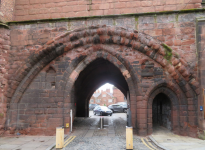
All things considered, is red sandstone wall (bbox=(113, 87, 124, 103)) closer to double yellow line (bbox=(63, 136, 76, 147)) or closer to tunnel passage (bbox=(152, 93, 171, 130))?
tunnel passage (bbox=(152, 93, 171, 130))

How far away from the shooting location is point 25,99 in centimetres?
860

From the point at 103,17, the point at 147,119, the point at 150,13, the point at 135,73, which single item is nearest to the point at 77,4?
the point at 103,17

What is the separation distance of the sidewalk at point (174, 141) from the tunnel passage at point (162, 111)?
70 cm

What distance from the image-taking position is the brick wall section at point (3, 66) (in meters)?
8.22

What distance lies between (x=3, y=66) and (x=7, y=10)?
292cm

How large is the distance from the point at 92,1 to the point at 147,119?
6323 millimetres

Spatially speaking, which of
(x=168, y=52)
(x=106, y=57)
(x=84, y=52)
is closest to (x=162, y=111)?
(x=168, y=52)

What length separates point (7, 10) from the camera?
904cm

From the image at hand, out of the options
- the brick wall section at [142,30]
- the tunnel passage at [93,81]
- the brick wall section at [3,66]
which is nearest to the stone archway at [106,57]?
the brick wall section at [3,66]

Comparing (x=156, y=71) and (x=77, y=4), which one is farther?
(x=77, y=4)

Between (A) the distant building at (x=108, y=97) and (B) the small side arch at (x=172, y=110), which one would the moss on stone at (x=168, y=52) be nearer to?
(B) the small side arch at (x=172, y=110)

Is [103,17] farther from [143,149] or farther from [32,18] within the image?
[143,149]

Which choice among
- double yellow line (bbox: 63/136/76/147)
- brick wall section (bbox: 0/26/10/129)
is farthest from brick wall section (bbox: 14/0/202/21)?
double yellow line (bbox: 63/136/76/147)

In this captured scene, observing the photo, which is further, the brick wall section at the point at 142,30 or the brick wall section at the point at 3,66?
the brick wall section at the point at 3,66
